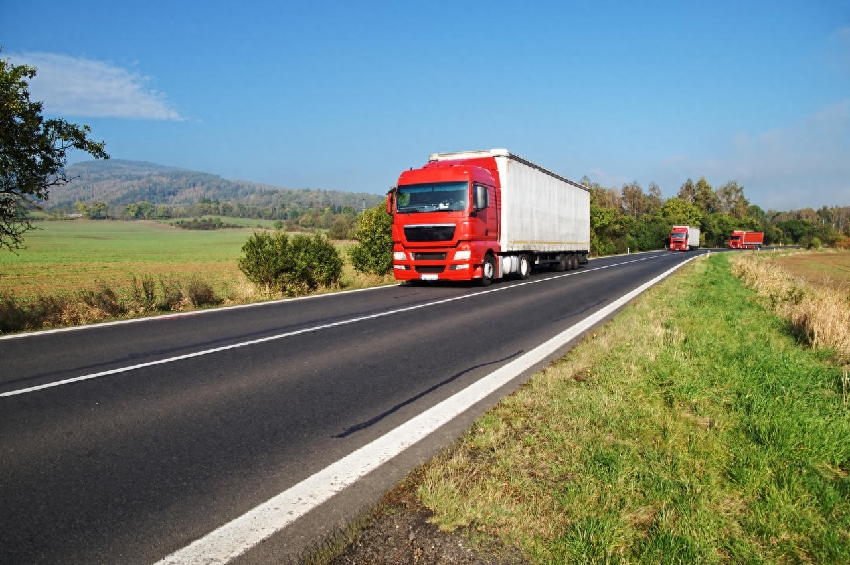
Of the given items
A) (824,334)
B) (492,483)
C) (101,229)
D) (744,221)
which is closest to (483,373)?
(492,483)

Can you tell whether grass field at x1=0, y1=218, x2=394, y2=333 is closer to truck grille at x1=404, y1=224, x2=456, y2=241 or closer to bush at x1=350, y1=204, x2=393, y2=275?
bush at x1=350, y1=204, x2=393, y2=275

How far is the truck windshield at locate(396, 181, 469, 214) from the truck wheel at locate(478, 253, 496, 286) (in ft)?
7.36

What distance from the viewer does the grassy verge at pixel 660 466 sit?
2.65m

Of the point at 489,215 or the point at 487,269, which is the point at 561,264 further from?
the point at 489,215

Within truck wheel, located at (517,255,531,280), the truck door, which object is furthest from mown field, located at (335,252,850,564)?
truck wheel, located at (517,255,531,280)

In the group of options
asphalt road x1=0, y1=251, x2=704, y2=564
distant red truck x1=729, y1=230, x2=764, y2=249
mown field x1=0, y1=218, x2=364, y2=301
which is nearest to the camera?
asphalt road x1=0, y1=251, x2=704, y2=564

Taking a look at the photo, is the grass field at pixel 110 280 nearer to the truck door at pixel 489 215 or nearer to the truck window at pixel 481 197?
the truck door at pixel 489 215

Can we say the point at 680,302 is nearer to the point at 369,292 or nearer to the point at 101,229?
the point at 369,292

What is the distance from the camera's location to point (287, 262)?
16312 mm

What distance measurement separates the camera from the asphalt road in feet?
9.57

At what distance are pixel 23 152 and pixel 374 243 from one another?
12.2 m

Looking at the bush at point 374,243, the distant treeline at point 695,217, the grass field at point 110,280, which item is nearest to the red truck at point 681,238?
the distant treeline at point 695,217

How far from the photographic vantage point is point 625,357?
6.61 m

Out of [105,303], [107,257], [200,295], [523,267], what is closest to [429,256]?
[523,267]
